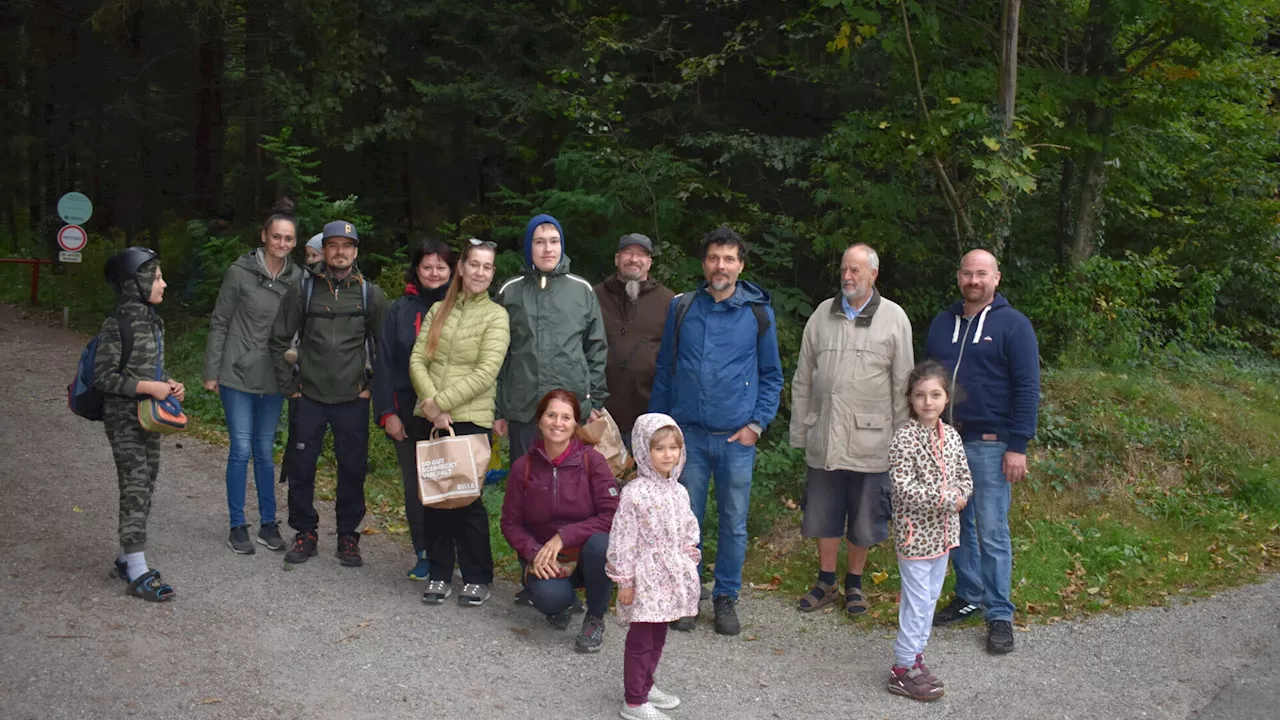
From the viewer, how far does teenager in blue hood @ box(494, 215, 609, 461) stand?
21.3 feet

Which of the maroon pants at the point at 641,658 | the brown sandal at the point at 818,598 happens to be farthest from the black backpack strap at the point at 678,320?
the maroon pants at the point at 641,658

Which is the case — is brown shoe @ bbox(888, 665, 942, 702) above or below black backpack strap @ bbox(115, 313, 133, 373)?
below

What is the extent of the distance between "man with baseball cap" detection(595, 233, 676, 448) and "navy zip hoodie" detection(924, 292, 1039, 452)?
79.9 inches

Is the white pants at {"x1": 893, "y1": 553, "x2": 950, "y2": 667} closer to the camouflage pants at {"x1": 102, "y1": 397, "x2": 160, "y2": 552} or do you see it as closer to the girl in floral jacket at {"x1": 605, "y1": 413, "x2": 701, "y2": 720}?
the girl in floral jacket at {"x1": 605, "y1": 413, "x2": 701, "y2": 720}

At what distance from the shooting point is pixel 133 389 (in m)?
6.14

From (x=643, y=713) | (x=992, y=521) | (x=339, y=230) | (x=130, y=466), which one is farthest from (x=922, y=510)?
(x=130, y=466)

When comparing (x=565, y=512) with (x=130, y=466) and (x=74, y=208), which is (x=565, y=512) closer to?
(x=130, y=466)

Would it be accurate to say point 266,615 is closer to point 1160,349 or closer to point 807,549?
point 807,549

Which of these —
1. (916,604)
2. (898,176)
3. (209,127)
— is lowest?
(916,604)

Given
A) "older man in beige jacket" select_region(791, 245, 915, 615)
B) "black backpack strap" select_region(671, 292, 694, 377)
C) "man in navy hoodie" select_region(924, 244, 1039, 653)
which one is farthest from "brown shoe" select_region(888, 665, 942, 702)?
"black backpack strap" select_region(671, 292, 694, 377)

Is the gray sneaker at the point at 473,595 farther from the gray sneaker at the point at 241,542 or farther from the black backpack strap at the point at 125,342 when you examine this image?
the black backpack strap at the point at 125,342

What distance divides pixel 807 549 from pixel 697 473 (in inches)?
70.9

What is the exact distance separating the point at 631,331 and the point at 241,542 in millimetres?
2995

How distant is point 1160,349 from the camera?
13.5 meters
